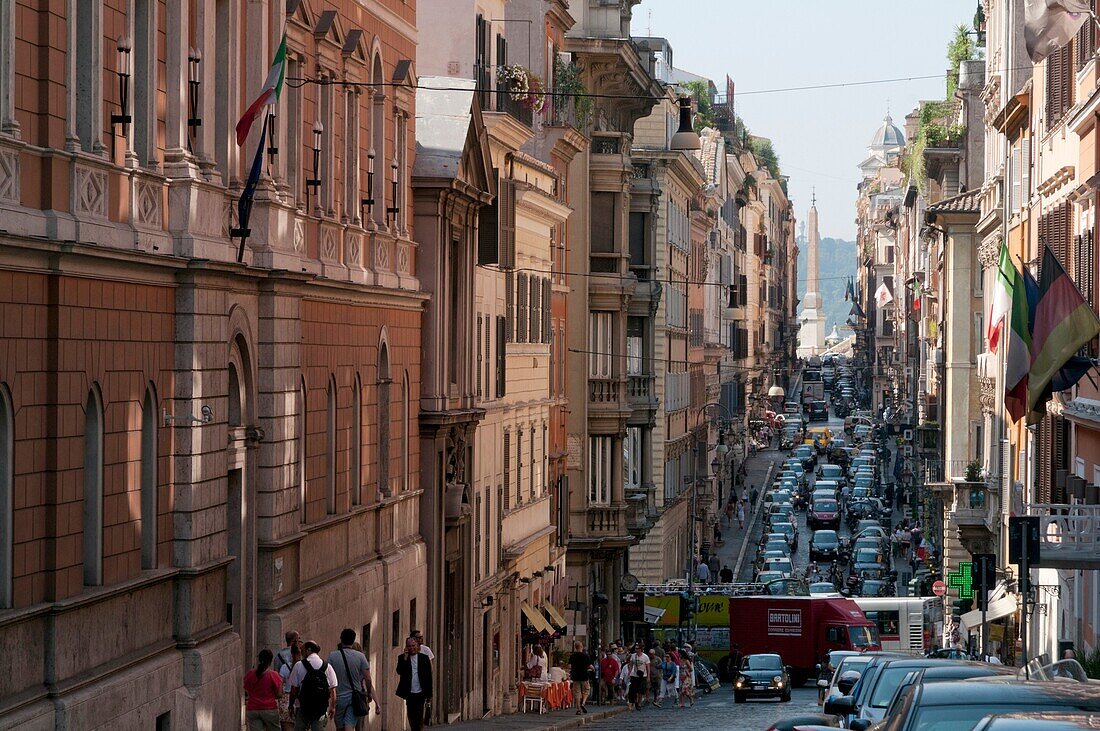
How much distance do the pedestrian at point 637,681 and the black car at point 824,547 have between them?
43811mm

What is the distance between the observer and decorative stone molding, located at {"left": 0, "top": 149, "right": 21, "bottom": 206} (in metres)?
15.3

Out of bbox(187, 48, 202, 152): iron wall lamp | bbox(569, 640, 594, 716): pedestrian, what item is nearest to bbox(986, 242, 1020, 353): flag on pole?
bbox(569, 640, 594, 716): pedestrian

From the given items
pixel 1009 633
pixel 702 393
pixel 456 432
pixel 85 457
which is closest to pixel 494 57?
pixel 456 432

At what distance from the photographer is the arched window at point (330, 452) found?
27.2 meters

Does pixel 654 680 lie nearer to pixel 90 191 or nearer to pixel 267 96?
pixel 267 96

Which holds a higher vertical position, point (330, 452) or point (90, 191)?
point (90, 191)

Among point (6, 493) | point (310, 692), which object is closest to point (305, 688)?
point (310, 692)

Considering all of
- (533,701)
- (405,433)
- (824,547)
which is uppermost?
(405,433)

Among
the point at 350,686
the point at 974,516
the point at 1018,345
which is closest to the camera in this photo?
the point at 350,686

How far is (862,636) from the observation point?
62031 millimetres

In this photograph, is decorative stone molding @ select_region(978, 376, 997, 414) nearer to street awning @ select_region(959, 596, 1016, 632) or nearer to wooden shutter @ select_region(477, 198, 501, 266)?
street awning @ select_region(959, 596, 1016, 632)

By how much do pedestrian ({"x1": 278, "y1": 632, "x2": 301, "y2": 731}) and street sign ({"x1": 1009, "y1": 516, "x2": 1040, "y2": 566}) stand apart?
1073 cm

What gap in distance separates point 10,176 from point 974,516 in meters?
48.5

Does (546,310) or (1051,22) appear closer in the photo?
(1051,22)
